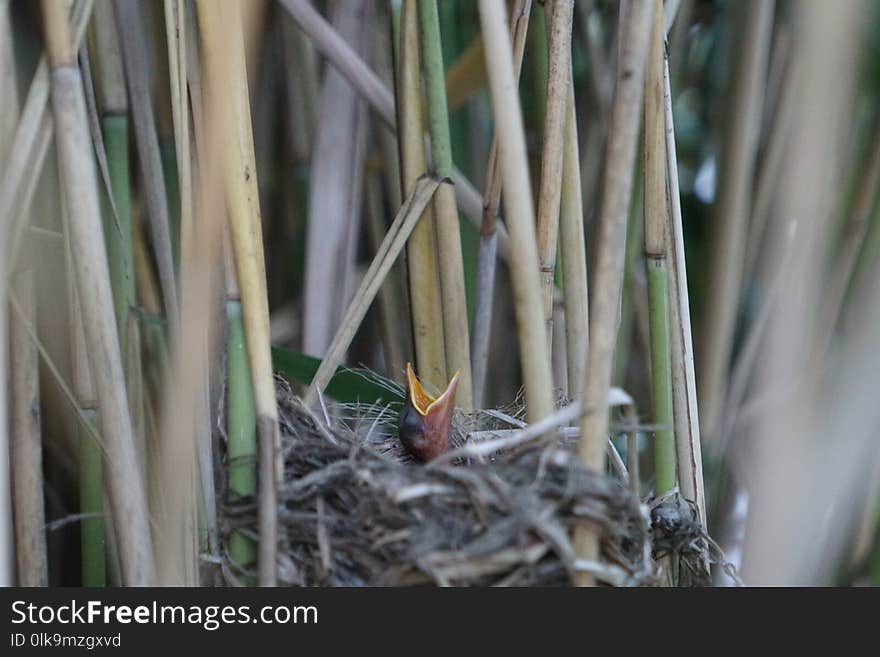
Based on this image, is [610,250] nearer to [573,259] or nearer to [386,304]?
[573,259]

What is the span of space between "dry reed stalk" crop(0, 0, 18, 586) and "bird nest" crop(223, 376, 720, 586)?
145 mm

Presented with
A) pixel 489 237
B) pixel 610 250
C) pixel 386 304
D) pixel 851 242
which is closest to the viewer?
pixel 610 250

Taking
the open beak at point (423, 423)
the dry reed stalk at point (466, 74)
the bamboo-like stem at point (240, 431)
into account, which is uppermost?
the dry reed stalk at point (466, 74)

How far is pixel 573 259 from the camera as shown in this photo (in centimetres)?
85

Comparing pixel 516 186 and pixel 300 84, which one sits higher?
pixel 300 84

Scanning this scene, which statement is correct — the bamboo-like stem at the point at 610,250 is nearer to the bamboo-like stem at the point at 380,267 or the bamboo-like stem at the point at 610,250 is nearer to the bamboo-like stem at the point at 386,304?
the bamboo-like stem at the point at 380,267

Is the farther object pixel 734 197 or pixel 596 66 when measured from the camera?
pixel 596 66

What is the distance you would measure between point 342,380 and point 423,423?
0.09m

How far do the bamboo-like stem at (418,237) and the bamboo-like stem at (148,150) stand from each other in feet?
0.70

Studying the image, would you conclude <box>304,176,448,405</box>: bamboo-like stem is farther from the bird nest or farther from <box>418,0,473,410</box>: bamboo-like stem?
the bird nest

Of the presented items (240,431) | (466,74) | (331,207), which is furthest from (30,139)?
(466,74)

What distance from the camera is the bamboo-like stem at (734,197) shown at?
1.10m

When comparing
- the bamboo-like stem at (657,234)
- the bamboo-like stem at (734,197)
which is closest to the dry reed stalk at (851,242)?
the bamboo-like stem at (734,197)

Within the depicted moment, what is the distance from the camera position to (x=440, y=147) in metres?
0.88
